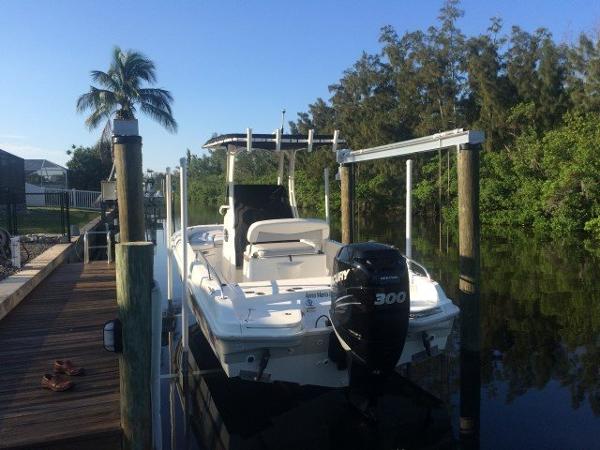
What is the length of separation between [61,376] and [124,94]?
29531 mm

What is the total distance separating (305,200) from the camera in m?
42.2

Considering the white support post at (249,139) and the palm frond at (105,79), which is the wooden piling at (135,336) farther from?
the palm frond at (105,79)

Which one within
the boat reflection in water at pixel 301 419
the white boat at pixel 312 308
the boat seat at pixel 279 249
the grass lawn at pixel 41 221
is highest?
the grass lawn at pixel 41 221

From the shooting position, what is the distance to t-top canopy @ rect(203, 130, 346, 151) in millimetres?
7270

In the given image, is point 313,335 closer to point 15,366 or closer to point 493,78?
point 15,366

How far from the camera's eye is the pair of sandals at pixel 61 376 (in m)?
4.77

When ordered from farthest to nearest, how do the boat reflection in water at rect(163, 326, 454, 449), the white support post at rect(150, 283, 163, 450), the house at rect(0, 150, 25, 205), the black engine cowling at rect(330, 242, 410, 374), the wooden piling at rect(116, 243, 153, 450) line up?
1. the house at rect(0, 150, 25, 205)
2. the boat reflection in water at rect(163, 326, 454, 449)
3. the black engine cowling at rect(330, 242, 410, 374)
4. the white support post at rect(150, 283, 163, 450)
5. the wooden piling at rect(116, 243, 153, 450)

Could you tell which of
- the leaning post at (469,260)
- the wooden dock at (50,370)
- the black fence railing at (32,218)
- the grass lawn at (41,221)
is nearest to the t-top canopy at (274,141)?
the leaning post at (469,260)

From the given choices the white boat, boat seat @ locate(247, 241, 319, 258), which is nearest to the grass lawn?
boat seat @ locate(247, 241, 319, 258)

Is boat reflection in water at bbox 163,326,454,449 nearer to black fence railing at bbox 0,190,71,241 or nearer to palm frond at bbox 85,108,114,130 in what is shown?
black fence railing at bbox 0,190,71,241

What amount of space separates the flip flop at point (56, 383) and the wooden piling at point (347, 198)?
567 centimetres

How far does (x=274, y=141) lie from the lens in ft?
24.7

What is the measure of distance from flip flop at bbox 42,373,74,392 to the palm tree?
1110 inches

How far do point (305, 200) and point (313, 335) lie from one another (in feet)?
122
